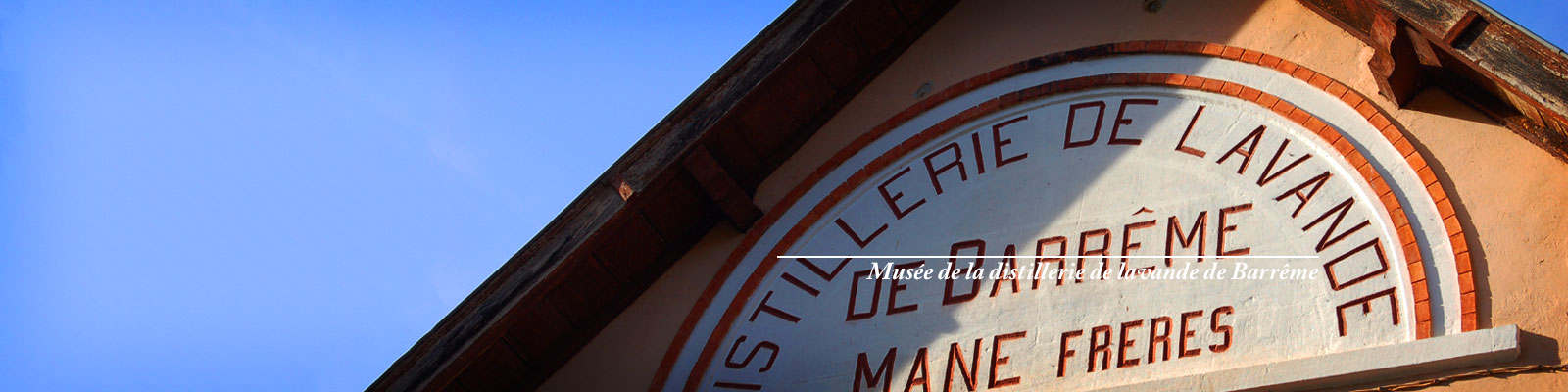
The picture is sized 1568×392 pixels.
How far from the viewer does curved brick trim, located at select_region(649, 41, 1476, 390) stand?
5.71m

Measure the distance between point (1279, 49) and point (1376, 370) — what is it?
1842mm

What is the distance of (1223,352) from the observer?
596cm

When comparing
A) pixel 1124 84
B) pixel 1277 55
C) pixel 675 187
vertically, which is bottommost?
pixel 1277 55

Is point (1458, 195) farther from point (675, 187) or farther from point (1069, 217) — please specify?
point (675, 187)

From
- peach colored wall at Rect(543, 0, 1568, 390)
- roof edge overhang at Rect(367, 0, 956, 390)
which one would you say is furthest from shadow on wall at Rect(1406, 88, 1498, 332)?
roof edge overhang at Rect(367, 0, 956, 390)

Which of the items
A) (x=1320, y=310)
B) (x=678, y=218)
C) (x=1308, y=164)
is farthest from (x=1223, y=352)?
(x=678, y=218)

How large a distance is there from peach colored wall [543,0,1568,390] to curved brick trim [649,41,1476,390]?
0.06 metres

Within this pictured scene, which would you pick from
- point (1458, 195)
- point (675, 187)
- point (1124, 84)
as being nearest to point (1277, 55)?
point (1124, 84)

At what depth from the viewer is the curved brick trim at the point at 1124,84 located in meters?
5.71

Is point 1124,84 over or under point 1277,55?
over

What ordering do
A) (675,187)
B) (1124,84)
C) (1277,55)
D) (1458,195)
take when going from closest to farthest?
(1458,195) → (1277,55) → (1124,84) → (675,187)

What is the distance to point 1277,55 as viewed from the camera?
6.71 metres

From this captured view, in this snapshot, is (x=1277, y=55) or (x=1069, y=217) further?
(x=1069, y=217)

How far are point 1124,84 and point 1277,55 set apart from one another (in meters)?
0.77
